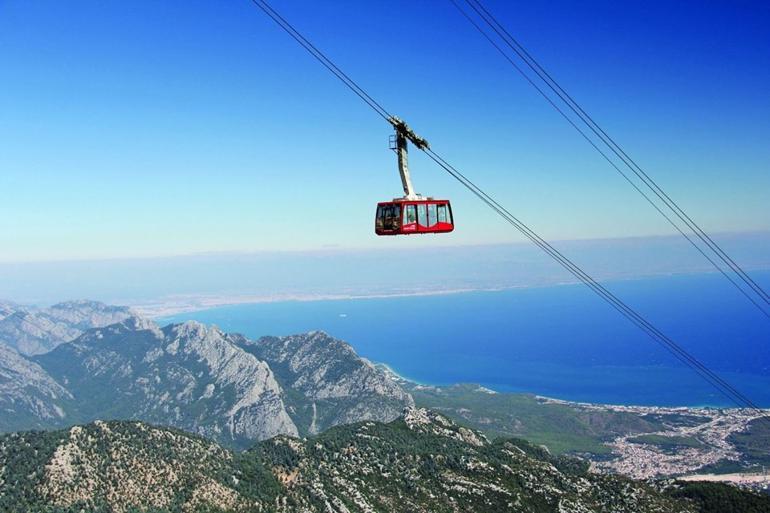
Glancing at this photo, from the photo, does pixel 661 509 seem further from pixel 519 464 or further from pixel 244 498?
pixel 244 498

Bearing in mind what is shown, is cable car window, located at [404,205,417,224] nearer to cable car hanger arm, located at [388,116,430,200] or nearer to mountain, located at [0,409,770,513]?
cable car hanger arm, located at [388,116,430,200]

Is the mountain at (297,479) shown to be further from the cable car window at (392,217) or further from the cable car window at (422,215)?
the cable car window at (422,215)

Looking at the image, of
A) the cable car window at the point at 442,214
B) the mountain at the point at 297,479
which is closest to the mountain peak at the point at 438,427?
the mountain at the point at 297,479

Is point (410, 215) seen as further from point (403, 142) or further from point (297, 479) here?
point (297, 479)

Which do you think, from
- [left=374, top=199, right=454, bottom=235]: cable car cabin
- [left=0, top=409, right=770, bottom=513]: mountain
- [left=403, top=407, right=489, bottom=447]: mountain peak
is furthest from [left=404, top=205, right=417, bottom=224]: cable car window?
[left=403, top=407, right=489, bottom=447]: mountain peak

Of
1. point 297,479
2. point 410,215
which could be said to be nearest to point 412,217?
point 410,215

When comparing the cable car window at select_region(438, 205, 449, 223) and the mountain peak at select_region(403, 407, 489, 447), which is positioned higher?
the cable car window at select_region(438, 205, 449, 223)
